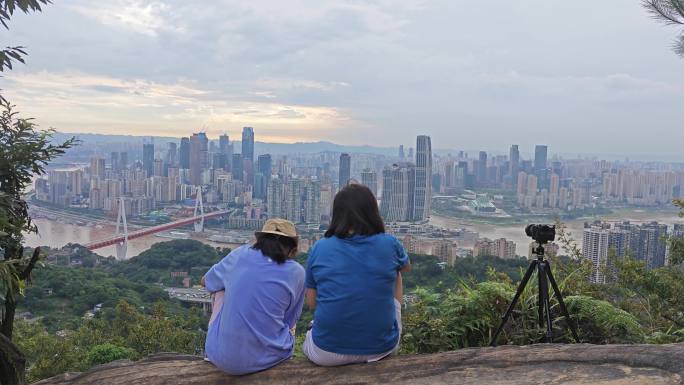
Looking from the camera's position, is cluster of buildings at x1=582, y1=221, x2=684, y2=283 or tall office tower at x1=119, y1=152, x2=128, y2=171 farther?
tall office tower at x1=119, y1=152, x2=128, y2=171

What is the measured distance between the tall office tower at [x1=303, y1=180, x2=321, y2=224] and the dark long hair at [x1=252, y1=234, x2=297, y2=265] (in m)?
18.4

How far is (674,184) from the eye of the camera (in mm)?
19578

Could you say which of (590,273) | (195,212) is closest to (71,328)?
(590,273)

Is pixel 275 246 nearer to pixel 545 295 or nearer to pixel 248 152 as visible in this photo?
pixel 545 295

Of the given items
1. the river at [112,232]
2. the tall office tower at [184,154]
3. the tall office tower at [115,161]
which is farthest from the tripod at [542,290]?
the tall office tower at [115,161]

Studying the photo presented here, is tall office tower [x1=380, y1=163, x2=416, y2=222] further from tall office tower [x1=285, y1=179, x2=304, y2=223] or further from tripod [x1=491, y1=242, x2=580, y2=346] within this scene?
tripod [x1=491, y1=242, x2=580, y2=346]

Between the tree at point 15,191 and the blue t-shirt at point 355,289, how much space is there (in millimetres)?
1470

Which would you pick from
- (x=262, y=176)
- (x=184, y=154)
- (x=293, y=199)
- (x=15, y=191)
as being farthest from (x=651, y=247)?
(x=184, y=154)

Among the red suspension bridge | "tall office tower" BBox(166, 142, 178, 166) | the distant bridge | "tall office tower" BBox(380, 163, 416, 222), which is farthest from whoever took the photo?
"tall office tower" BBox(166, 142, 178, 166)

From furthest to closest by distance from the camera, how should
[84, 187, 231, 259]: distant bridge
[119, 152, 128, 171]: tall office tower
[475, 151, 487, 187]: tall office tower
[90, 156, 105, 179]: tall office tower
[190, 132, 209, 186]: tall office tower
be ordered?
[119, 152, 128, 171]: tall office tower, [190, 132, 209, 186]: tall office tower, [90, 156, 105, 179]: tall office tower, [475, 151, 487, 187]: tall office tower, [84, 187, 231, 259]: distant bridge

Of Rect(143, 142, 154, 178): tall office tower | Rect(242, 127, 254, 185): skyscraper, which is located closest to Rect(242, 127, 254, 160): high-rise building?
Rect(242, 127, 254, 185): skyscraper

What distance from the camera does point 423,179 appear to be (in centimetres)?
2327

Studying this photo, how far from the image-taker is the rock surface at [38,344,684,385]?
1606 millimetres

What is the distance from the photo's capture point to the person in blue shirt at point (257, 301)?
5.82 feet
